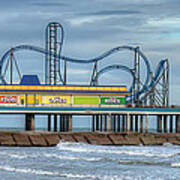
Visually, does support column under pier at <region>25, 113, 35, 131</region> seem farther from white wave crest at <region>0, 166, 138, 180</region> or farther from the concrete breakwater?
white wave crest at <region>0, 166, 138, 180</region>

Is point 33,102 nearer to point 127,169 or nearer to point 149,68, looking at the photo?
point 149,68

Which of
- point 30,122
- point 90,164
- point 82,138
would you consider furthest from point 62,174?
point 30,122

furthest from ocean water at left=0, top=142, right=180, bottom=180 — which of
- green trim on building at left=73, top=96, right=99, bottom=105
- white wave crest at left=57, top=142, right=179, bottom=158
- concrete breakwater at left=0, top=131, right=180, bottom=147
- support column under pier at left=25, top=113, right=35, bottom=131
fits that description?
green trim on building at left=73, top=96, right=99, bottom=105

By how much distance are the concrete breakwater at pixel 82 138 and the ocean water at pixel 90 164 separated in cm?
677

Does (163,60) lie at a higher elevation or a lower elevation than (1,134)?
higher

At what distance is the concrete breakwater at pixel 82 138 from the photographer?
61.7m

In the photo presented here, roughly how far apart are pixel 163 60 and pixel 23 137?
30.6 metres

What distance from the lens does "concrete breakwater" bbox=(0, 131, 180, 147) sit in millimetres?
61691

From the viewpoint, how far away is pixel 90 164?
4228cm

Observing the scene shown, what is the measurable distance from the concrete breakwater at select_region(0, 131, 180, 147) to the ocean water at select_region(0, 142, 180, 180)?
6774mm

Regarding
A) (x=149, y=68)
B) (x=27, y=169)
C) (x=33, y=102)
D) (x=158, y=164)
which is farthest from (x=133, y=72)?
(x=27, y=169)

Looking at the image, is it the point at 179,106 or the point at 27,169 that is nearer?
the point at 27,169

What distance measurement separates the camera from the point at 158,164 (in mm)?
42938

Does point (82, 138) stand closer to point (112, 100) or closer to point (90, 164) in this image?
point (112, 100)
